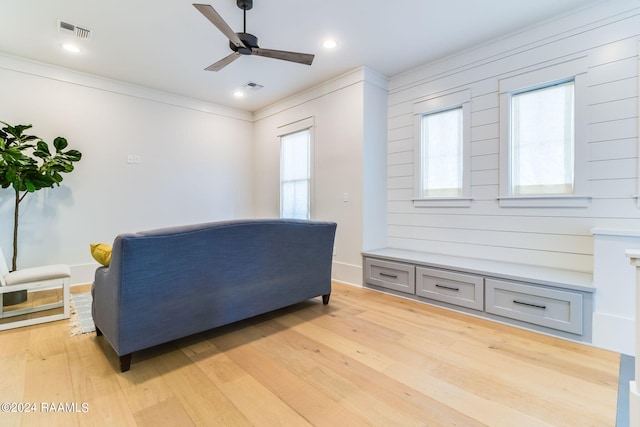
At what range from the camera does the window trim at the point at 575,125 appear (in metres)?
2.53

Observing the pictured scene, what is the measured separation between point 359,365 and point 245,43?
8.68 feet

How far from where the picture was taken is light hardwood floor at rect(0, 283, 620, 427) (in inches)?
56.9

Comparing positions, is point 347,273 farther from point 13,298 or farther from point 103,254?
point 13,298

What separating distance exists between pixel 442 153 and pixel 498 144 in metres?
0.63

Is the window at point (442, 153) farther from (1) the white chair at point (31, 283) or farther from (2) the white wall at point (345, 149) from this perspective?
(1) the white chair at point (31, 283)

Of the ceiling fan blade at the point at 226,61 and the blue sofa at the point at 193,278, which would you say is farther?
the ceiling fan blade at the point at 226,61

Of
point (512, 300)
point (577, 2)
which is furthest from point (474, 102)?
point (512, 300)

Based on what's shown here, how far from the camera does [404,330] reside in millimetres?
2434

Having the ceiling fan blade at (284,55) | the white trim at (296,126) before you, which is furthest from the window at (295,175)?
the ceiling fan blade at (284,55)

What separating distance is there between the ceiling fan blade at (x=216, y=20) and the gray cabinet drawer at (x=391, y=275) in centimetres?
266

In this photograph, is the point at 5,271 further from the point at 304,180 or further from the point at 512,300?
the point at 512,300

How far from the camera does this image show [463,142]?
10.8 ft

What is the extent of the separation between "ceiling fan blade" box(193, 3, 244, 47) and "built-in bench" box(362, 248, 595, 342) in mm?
2614

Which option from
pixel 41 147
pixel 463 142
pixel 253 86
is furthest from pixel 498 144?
pixel 41 147
